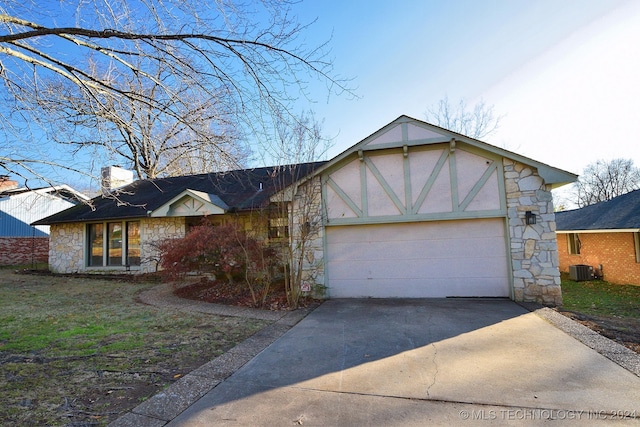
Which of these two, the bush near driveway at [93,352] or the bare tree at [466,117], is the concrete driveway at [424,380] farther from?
the bare tree at [466,117]

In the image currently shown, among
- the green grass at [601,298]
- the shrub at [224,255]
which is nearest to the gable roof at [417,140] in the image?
the shrub at [224,255]

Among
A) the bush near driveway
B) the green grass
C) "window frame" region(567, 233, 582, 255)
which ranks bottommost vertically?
the green grass

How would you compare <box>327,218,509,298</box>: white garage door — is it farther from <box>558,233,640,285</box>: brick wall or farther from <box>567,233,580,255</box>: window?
<box>567,233,580,255</box>: window

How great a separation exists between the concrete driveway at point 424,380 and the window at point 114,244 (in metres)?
10.4

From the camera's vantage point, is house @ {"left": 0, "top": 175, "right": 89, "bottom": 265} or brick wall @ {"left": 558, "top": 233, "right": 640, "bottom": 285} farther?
house @ {"left": 0, "top": 175, "right": 89, "bottom": 265}

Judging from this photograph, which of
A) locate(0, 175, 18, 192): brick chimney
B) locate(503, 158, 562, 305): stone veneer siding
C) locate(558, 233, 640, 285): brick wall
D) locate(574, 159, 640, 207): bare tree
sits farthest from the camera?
locate(574, 159, 640, 207): bare tree

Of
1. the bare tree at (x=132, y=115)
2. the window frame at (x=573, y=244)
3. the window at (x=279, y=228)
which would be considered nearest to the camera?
the bare tree at (x=132, y=115)

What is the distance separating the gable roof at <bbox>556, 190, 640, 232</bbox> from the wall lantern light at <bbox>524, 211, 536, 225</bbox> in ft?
20.4

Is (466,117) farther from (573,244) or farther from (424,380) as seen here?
(424,380)

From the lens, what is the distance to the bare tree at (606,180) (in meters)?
33.5

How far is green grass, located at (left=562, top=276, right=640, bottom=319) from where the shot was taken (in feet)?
24.1

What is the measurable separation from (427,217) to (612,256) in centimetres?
1079

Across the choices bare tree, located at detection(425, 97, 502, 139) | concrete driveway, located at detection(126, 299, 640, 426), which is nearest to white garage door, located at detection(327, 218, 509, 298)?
concrete driveway, located at detection(126, 299, 640, 426)

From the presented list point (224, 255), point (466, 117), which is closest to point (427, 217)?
point (224, 255)
